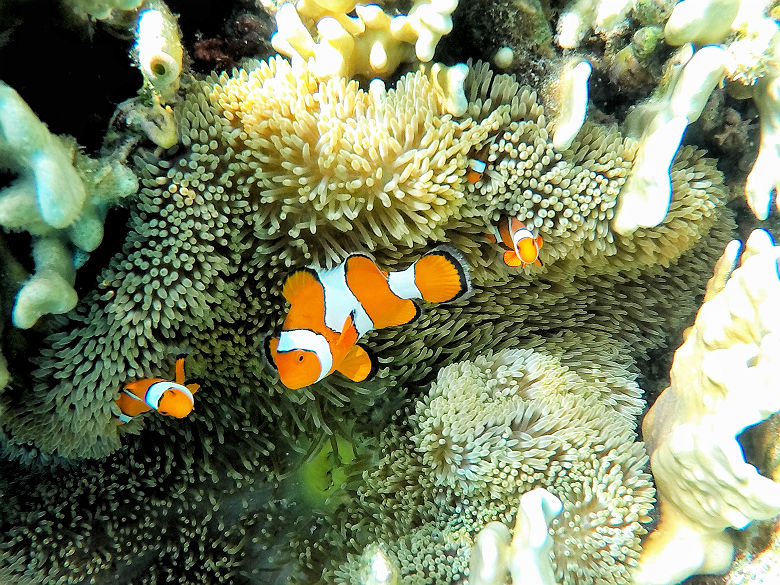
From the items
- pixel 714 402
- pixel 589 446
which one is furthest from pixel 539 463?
pixel 714 402

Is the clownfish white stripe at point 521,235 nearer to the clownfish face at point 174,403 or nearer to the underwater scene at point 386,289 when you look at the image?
the underwater scene at point 386,289

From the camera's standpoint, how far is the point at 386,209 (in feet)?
4.21

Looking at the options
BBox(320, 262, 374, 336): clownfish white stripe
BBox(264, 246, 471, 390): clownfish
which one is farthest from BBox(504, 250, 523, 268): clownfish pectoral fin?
BBox(320, 262, 374, 336): clownfish white stripe

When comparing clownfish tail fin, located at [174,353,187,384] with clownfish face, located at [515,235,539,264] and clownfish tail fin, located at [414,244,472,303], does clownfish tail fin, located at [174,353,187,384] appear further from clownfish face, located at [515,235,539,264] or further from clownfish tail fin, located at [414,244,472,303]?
clownfish face, located at [515,235,539,264]

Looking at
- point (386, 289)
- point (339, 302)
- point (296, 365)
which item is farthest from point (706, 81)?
Result: point (296, 365)

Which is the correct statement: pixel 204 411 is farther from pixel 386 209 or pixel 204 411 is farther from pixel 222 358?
pixel 386 209

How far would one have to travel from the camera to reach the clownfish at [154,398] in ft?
4.00

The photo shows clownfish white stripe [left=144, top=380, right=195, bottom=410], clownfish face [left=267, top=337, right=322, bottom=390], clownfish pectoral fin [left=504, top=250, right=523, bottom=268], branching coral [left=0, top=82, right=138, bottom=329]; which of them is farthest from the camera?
clownfish pectoral fin [left=504, top=250, right=523, bottom=268]

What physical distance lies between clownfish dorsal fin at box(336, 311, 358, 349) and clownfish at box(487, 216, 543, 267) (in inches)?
16.8

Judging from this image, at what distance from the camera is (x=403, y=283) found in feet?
4.05

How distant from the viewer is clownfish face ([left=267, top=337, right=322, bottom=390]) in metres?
1.11

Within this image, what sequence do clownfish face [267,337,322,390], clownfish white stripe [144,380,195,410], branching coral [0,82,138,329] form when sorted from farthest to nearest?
clownfish white stripe [144,380,195,410], clownfish face [267,337,322,390], branching coral [0,82,138,329]

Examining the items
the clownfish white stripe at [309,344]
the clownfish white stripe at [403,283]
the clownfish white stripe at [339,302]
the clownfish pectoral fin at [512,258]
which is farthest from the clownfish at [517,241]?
the clownfish white stripe at [309,344]

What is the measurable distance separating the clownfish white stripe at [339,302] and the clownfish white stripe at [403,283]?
0.09 meters
